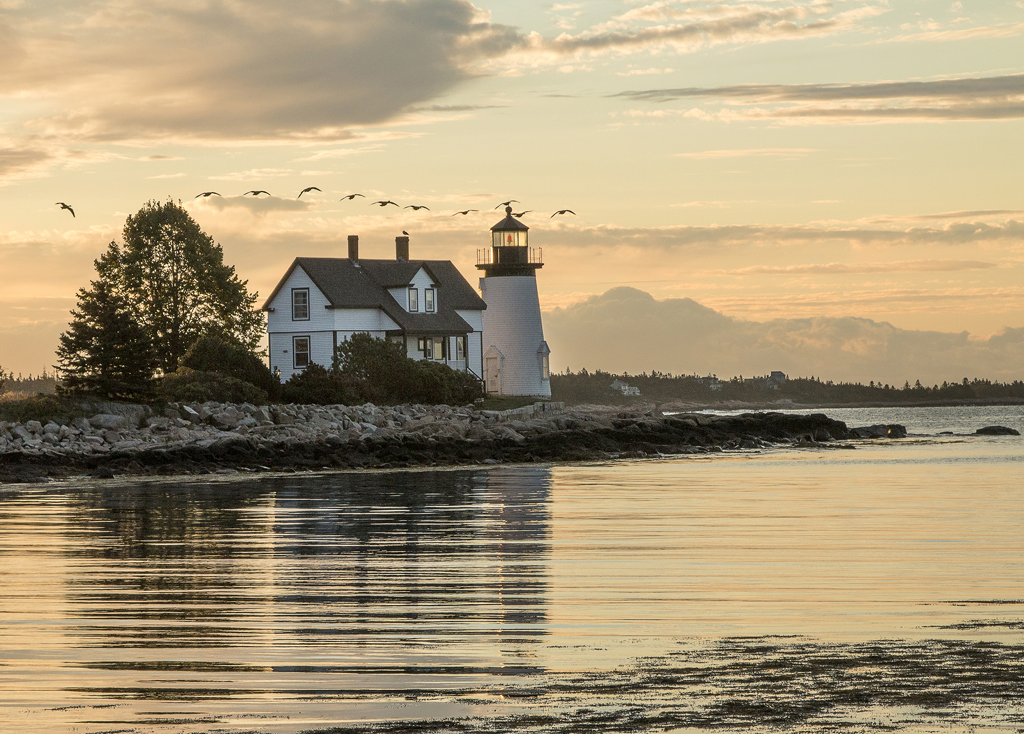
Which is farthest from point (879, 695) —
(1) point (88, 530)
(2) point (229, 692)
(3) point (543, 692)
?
(1) point (88, 530)

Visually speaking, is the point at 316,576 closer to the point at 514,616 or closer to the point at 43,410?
the point at 514,616

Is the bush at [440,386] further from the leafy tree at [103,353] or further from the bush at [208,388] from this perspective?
the leafy tree at [103,353]

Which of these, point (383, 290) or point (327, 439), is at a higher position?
point (383, 290)

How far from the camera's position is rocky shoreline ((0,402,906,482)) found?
27.2 metres

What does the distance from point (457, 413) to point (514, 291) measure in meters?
15.5

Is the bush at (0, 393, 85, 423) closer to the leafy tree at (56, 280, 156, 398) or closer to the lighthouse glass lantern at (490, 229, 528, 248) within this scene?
the leafy tree at (56, 280, 156, 398)

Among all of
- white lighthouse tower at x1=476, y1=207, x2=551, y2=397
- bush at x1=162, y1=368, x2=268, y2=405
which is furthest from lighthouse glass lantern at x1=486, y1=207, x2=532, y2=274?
bush at x1=162, y1=368, x2=268, y2=405

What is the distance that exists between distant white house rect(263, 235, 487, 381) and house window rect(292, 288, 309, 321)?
0.12 ft

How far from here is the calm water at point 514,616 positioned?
588 centimetres

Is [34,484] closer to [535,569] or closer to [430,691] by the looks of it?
[535,569]

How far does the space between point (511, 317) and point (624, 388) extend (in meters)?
31.8

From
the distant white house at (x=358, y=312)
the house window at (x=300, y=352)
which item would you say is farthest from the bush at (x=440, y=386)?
the house window at (x=300, y=352)

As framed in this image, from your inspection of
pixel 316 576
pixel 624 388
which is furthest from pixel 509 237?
pixel 316 576

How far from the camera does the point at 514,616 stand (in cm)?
862
